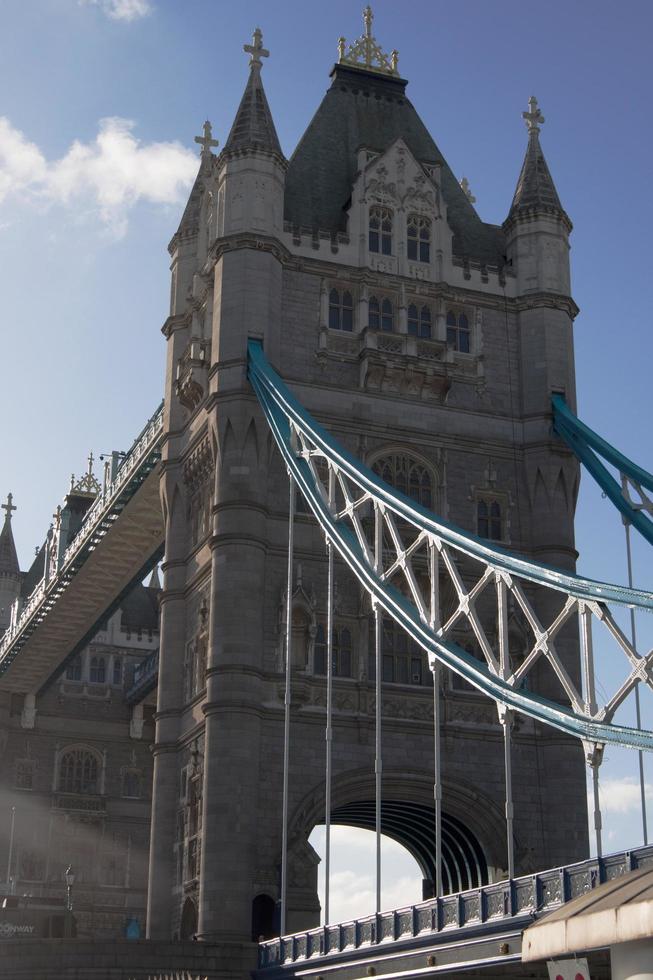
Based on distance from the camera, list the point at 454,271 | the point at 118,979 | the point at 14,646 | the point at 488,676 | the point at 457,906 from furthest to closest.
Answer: the point at 14,646
the point at 454,271
the point at 118,979
the point at 488,676
the point at 457,906

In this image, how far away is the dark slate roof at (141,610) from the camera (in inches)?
3265

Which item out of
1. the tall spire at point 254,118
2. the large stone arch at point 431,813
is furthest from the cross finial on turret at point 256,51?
the large stone arch at point 431,813

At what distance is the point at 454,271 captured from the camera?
51.3 metres

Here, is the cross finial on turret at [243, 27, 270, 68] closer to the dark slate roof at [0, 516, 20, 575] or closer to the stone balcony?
the stone balcony

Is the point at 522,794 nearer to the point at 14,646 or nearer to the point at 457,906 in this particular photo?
the point at 457,906

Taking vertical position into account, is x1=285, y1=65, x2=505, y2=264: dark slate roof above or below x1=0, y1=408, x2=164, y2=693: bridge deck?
above

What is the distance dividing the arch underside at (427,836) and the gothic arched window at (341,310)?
1480 cm

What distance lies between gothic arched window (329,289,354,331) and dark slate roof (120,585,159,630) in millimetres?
35656

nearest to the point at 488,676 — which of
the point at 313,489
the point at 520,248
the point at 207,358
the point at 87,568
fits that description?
the point at 313,489

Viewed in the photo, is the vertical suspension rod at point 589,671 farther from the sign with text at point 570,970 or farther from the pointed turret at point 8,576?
the pointed turret at point 8,576

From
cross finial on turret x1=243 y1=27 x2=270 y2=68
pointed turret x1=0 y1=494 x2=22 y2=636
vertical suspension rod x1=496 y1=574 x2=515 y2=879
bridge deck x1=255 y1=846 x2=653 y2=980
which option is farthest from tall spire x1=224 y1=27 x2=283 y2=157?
pointed turret x1=0 y1=494 x2=22 y2=636

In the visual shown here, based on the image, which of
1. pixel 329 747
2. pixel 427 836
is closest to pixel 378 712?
pixel 329 747

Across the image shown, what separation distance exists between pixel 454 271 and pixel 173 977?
958 inches

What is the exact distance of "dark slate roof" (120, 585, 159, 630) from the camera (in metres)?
82.9
